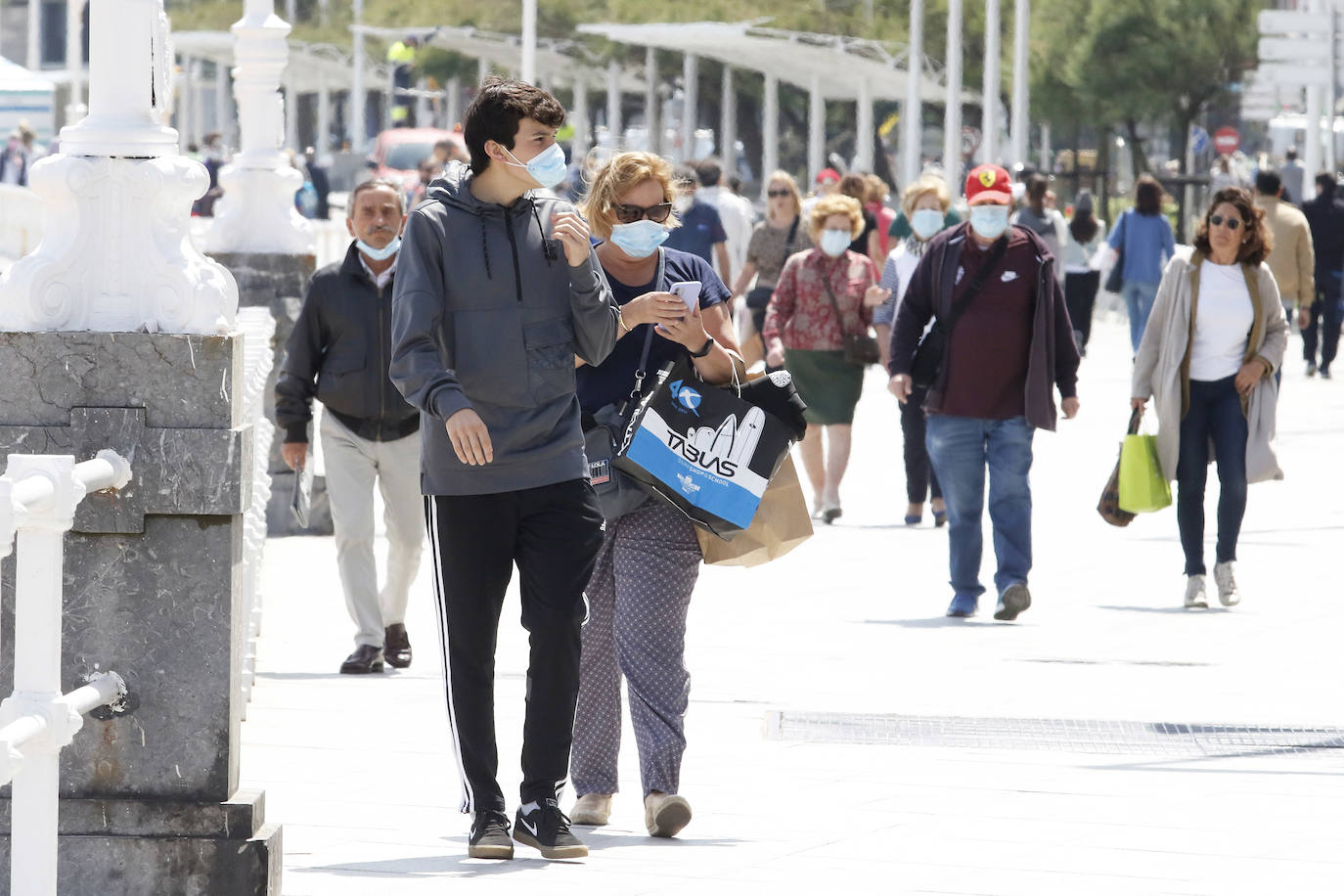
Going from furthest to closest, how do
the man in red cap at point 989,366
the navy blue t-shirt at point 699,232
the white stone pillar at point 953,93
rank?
the white stone pillar at point 953,93, the navy blue t-shirt at point 699,232, the man in red cap at point 989,366

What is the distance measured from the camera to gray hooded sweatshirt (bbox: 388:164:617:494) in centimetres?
526

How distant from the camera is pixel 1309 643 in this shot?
29.3 feet

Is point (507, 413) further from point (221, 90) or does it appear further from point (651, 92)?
point (221, 90)

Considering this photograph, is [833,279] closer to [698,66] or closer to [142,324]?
[142,324]

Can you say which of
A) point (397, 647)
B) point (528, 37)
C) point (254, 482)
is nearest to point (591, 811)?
point (254, 482)

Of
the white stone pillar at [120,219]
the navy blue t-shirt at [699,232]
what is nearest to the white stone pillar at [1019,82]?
the navy blue t-shirt at [699,232]

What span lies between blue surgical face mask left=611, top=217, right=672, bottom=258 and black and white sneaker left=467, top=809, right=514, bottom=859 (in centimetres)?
138

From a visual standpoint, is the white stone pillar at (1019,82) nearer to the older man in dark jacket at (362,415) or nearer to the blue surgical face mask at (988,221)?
the blue surgical face mask at (988,221)

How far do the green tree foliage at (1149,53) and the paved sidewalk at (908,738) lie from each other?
30557 mm

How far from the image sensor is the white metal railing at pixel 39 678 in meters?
4.11

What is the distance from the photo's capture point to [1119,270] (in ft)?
63.8

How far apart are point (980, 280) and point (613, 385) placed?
4057 mm

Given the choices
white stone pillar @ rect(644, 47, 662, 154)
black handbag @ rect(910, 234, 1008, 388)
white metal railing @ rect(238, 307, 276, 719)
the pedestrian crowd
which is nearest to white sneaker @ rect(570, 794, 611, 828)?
the pedestrian crowd

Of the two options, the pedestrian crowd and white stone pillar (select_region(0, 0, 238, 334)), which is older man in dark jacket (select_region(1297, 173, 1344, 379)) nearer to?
the pedestrian crowd
